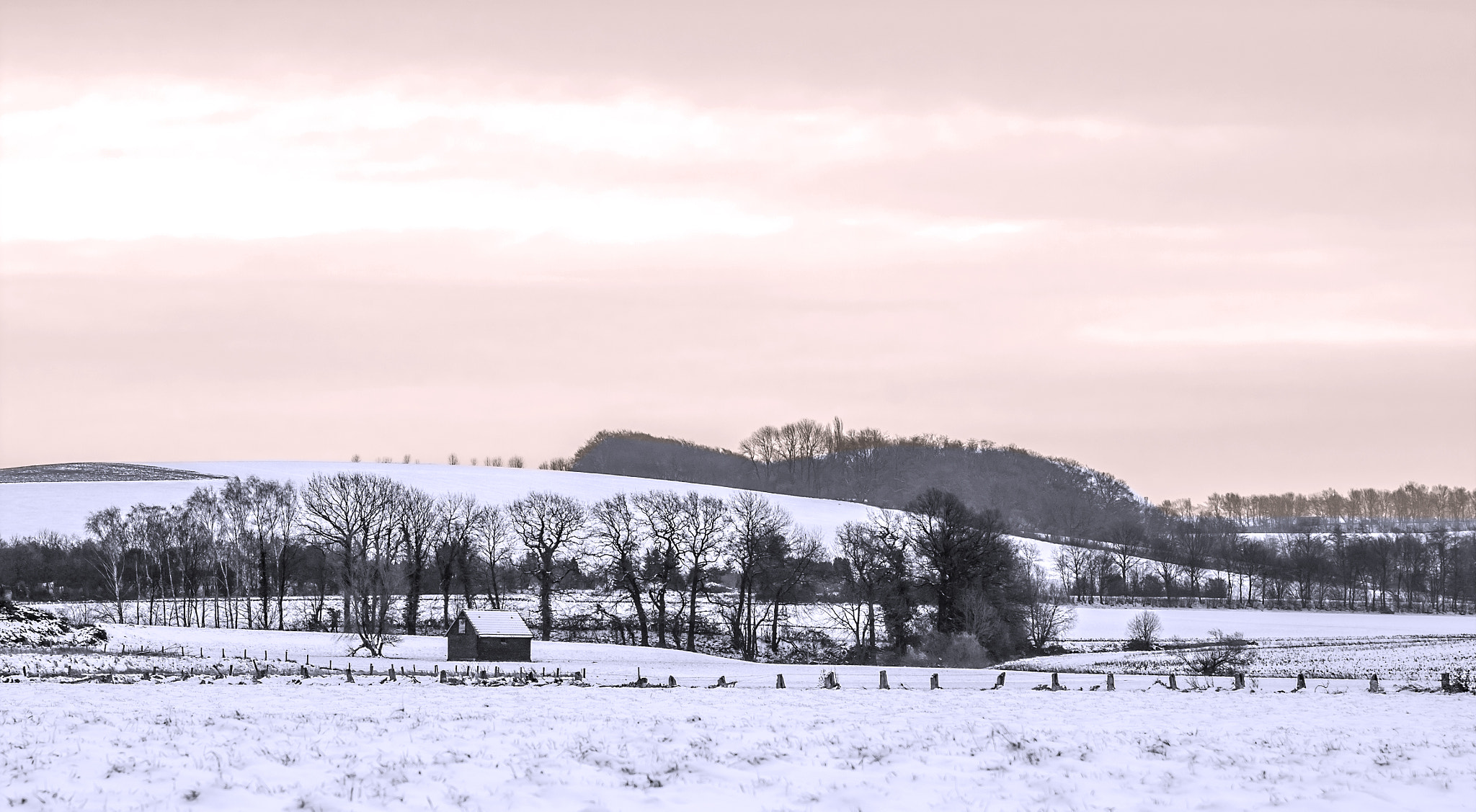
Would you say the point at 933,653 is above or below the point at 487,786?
below

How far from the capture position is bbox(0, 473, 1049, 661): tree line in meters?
75.4

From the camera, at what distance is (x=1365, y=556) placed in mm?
136000

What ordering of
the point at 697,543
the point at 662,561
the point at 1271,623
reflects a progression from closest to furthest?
the point at 662,561 < the point at 697,543 < the point at 1271,623

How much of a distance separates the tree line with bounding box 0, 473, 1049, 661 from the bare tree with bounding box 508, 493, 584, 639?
0.27 metres

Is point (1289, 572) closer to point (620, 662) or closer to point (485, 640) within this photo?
point (620, 662)

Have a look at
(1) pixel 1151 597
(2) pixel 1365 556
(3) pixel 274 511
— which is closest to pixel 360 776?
(3) pixel 274 511

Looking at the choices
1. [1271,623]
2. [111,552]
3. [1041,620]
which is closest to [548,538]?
[111,552]

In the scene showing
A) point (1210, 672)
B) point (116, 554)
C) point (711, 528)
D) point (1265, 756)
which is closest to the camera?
point (1265, 756)

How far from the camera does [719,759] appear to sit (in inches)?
674

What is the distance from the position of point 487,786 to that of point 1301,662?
170ft

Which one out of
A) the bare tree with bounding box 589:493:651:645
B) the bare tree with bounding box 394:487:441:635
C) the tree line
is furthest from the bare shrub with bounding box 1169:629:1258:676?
the bare tree with bounding box 394:487:441:635

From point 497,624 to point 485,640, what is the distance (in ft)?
4.29

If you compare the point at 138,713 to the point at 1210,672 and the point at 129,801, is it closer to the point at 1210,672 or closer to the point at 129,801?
the point at 129,801

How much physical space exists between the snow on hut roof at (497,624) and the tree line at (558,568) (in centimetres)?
586
